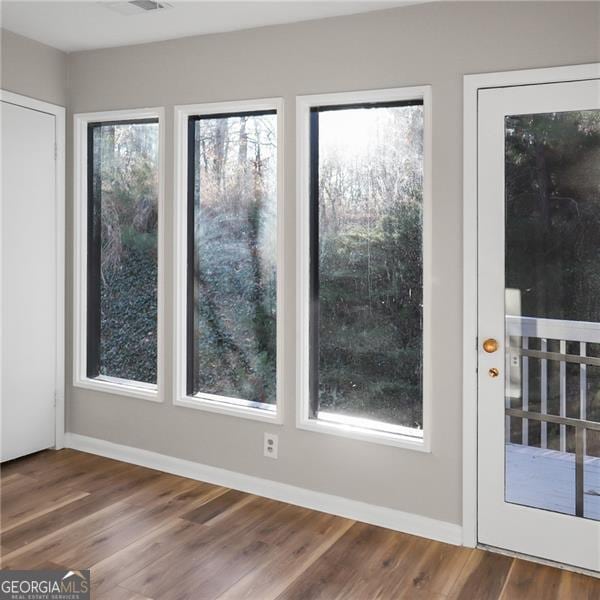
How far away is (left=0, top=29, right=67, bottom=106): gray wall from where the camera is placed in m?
3.55

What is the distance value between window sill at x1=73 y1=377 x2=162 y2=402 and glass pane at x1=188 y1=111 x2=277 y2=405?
0.92 ft

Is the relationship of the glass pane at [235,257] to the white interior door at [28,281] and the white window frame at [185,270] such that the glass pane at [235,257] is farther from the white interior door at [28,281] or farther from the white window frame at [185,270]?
the white interior door at [28,281]

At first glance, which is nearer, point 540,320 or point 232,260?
point 540,320

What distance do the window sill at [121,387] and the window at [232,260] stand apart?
9.9 inches

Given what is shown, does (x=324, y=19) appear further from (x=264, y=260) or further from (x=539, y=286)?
(x=539, y=286)

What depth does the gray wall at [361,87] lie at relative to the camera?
8.85 ft

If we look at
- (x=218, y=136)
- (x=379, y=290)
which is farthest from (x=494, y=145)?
(x=218, y=136)

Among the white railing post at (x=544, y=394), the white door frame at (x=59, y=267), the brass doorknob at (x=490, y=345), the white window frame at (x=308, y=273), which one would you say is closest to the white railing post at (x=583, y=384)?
the white railing post at (x=544, y=394)

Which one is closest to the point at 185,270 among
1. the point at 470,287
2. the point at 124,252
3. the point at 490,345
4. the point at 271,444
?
the point at 124,252

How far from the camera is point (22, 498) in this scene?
3248mm

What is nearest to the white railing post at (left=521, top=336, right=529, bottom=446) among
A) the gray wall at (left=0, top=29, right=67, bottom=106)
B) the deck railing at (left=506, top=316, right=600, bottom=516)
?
the deck railing at (left=506, top=316, right=600, bottom=516)

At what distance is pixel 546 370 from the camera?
269cm

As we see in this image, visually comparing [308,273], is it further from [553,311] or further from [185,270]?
[553,311]

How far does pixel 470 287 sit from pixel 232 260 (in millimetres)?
1417
